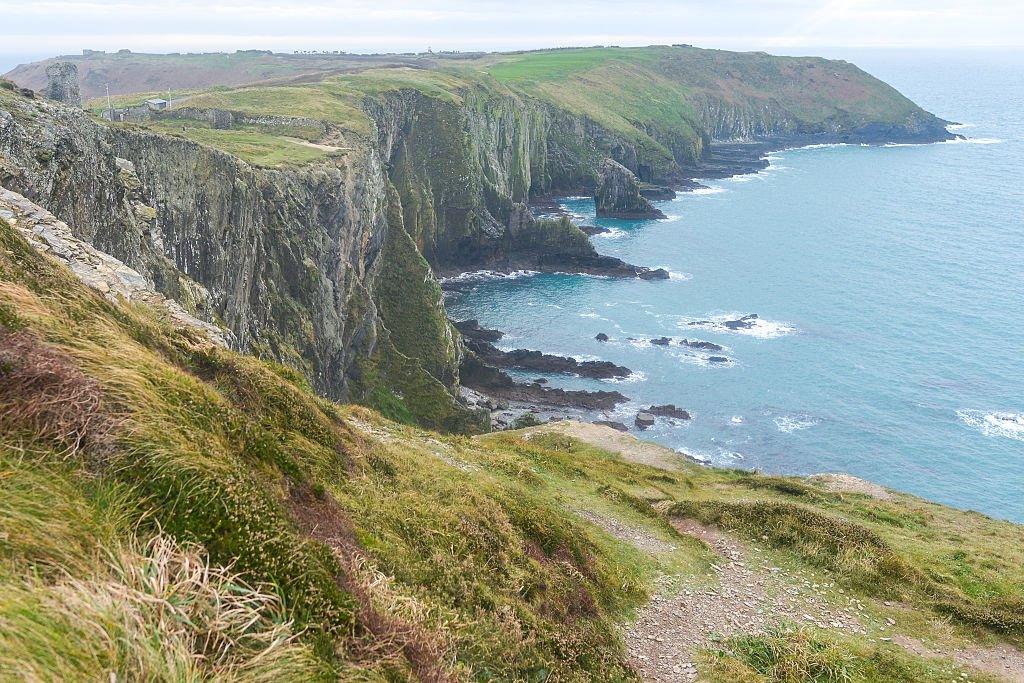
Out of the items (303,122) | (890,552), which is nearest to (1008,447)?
(890,552)

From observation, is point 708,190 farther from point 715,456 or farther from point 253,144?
point 253,144

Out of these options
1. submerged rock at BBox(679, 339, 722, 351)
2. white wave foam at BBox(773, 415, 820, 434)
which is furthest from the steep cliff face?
white wave foam at BBox(773, 415, 820, 434)

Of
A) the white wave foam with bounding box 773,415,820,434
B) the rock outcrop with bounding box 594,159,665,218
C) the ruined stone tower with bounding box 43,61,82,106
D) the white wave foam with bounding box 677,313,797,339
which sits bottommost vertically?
the white wave foam with bounding box 773,415,820,434

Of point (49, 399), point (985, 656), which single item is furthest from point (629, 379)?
point (49, 399)

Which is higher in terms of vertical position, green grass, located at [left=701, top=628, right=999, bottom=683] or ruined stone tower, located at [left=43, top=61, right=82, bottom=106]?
ruined stone tower, located at [left=43, top=61, right=82, bottom=106]

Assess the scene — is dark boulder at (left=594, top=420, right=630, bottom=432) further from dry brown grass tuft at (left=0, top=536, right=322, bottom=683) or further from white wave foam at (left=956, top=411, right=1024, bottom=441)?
dry brown grass tuft at (left=0, top=536, right=322, bottom=683)

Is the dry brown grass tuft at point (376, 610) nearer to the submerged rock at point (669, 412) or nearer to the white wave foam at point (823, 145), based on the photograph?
the submerged rock at point (669, 412)

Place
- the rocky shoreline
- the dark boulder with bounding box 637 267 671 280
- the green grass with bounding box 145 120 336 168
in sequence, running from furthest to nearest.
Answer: the dark boulder with bounding box 637 267 671 280
the rocky shoreline
the green grass with bounding box 145 120 336 168
